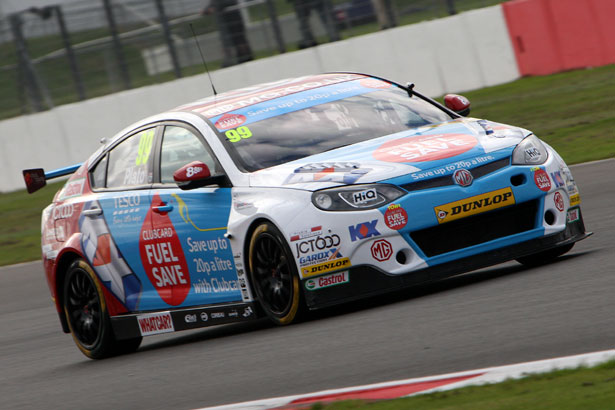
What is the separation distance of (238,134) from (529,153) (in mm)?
1822

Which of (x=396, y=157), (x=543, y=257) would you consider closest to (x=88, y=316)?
(x=396, y=157)

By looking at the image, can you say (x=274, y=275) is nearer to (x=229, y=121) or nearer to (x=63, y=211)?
(x=229, y=121)

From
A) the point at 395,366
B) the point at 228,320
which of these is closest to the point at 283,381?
the point at 395,366

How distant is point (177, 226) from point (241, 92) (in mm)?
1325

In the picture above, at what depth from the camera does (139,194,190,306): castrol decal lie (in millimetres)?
7492

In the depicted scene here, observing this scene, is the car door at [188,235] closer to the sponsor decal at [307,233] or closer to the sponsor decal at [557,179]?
the sponsor decal at [307,233]

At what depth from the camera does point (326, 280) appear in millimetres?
6555

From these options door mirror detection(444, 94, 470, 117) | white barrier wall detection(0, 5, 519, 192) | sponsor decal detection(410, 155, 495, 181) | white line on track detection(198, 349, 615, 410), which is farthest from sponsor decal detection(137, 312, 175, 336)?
white barrier wall detection(0, 5, 519, 192)

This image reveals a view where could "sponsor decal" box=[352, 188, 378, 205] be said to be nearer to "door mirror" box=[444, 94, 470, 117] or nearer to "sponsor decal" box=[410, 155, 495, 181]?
"sponsor decal" box=[410, 155, 495, 181]

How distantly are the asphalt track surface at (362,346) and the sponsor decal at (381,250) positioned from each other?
1.08ft

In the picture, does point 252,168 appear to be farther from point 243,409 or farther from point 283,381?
point 243,409

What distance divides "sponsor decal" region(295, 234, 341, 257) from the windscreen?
2.67 ft

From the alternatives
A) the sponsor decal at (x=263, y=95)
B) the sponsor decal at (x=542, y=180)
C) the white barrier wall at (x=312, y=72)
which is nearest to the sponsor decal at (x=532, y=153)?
the sponsor decal at (x=542, y=180)

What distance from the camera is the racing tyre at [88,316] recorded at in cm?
800
